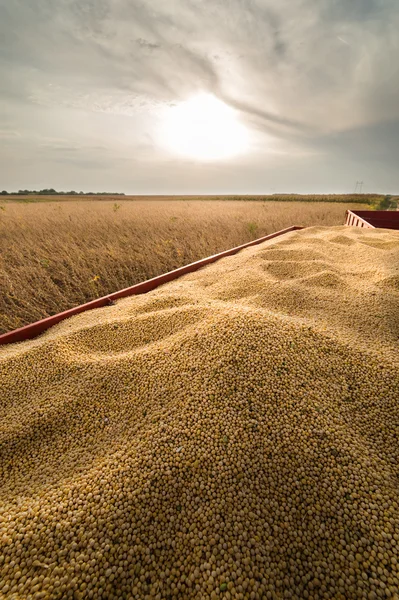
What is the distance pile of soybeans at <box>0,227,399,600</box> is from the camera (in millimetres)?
835

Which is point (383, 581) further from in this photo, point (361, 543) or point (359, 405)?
point (359, 405)

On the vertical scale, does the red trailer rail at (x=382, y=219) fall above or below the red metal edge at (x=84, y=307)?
above

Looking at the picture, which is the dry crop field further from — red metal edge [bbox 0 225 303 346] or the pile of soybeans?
the pile of soybeans

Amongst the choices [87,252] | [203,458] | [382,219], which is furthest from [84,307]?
[382,219]

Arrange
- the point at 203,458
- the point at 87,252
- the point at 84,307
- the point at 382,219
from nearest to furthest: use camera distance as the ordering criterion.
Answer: the point at 203,458
the point at 84,307
the point at 87,252
the point at 382,219

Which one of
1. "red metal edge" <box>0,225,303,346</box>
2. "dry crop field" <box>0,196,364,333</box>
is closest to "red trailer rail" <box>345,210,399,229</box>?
"dry crop field" <box>0,196,364,333</box>

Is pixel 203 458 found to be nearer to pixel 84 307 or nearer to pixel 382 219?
pixel 84 307

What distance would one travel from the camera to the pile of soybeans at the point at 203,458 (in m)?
0.83

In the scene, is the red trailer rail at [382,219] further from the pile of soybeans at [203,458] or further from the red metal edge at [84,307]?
the pile of soybeans at [203,458]

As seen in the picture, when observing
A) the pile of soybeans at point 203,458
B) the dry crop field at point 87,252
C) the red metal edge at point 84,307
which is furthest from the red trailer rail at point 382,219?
the pile of soybeans at point 203,458

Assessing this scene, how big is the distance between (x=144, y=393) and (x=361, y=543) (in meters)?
0.95

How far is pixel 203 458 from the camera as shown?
1081mm

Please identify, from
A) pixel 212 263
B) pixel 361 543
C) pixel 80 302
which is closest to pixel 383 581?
pixel 361 543

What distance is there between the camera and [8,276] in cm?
365
